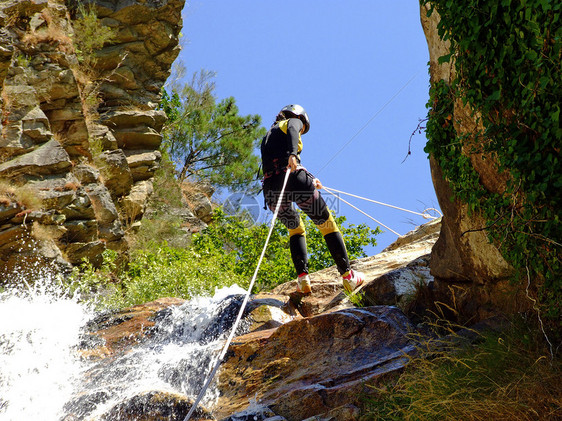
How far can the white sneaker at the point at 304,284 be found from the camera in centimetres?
728

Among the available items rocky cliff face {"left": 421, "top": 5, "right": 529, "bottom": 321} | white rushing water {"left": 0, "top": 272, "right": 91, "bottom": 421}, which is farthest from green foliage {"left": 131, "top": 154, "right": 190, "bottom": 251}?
rocky cliff face {"left": 421, "top": 5, "right": 529, "bottom": 321}

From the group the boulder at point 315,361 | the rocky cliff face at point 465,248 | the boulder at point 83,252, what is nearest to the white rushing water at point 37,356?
the boulder at point 315,361

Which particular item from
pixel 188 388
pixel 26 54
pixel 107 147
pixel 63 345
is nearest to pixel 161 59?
pixel 107 147

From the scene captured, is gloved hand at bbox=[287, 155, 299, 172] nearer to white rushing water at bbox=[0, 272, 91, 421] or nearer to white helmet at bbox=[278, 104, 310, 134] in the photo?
white helmet at bbox=[278, 104, 310, 134]

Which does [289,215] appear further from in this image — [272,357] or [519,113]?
[519,113]

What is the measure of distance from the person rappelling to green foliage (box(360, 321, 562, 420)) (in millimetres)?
2650

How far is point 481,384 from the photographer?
3.81 m

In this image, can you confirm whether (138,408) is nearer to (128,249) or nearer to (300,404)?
(300,404)

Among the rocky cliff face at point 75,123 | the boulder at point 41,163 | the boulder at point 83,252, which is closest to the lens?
the boulder at point 41,163

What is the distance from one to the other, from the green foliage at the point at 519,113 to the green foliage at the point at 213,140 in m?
19.3

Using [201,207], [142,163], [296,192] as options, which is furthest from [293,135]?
[201,207]

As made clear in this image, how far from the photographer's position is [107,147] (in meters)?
15.0

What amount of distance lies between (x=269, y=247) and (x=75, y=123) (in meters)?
5.87

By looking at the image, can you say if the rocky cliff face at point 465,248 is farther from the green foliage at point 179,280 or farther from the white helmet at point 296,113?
the green foliage at point 179,280
